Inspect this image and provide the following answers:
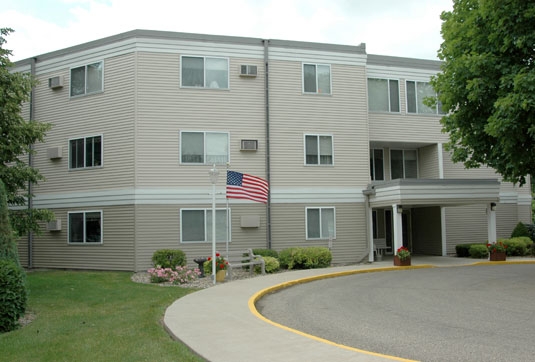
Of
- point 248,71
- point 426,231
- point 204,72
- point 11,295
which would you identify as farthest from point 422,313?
point 426,231

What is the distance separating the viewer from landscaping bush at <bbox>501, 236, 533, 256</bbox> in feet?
72.4

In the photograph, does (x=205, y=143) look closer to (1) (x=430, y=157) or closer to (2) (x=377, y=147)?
(2) (x=377, y=147)

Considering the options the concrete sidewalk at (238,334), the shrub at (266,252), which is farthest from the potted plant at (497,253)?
the concrete sidewalk at (238,334)

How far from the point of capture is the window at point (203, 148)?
19.8 m

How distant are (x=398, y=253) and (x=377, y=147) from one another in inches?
253

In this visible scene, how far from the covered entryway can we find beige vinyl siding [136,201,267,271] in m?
4.86

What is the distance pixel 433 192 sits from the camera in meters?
19.6

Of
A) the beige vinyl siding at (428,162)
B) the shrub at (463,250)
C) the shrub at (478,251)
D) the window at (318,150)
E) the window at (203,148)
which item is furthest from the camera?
the beige vinyl siding at (428,162)

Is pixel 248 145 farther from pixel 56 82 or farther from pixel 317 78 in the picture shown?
pixel 56 82

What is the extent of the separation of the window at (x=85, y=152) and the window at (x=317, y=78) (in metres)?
8.48

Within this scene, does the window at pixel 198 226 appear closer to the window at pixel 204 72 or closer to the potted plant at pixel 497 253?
the window at pixel 204 72

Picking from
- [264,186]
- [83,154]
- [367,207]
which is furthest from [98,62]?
[367,207]

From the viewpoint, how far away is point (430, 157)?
23797 mm

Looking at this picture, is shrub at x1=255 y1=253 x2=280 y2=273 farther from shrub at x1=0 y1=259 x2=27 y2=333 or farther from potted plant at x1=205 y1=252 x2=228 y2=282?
shrub at x1=0 y1=259 x2=27 y2=333
